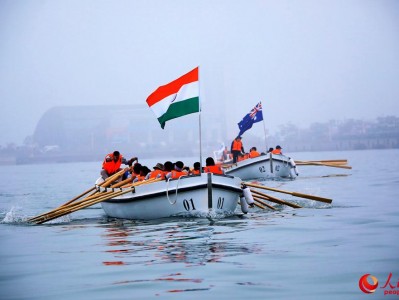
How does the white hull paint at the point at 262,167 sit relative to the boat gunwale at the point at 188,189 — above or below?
above

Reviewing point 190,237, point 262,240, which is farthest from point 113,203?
point 262,240

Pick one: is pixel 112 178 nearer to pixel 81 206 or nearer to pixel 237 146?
pixel 81 206

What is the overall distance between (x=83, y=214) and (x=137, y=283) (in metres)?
15.5

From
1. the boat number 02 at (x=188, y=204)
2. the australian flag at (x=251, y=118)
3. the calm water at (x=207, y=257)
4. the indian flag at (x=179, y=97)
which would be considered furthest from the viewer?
the australian flag at (x=251, y=118)

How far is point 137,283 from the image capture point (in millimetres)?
10969

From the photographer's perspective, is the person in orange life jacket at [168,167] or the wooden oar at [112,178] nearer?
the person in orange life jacket at [168,167]

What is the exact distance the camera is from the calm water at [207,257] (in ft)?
34.3

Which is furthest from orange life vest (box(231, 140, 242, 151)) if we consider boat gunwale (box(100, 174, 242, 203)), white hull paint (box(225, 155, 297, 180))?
boat gunwale (box(100, 174, 242, 203))

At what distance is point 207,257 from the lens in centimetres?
1303

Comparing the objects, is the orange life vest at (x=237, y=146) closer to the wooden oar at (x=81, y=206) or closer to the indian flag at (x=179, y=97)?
the wooden oar at (x=81, y=206)

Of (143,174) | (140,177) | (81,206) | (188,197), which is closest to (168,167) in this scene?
(140,177)

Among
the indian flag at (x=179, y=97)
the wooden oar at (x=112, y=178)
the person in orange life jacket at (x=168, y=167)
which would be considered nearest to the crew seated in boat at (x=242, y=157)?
the wooden oar at (x=112, y=178)

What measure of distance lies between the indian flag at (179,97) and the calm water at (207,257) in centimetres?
302

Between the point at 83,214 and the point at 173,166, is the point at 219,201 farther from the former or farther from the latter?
the point at 83,214
